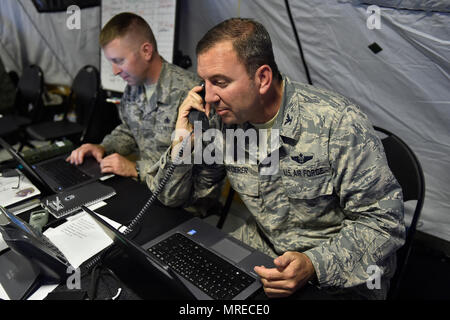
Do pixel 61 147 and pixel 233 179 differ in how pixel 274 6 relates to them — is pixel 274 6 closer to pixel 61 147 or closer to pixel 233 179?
pixel 233 179

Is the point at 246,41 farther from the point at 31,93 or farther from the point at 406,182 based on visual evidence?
the point at 31,93

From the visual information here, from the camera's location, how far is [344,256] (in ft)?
3.00

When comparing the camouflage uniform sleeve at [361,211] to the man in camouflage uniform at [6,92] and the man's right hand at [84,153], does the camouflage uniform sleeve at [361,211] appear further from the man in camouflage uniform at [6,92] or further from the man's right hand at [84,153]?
the man in camouflage uniform at [6,92]

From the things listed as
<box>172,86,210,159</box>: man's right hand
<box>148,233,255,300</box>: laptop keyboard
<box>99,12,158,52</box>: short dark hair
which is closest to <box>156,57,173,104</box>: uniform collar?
<box>99,12,158,52</box>: short dark hair

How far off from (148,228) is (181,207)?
0.19 metres

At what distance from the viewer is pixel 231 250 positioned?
951mm

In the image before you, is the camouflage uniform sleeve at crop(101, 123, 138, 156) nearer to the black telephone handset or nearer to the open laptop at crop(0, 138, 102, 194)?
the open laptop at crop(0, 138, 102, 194)

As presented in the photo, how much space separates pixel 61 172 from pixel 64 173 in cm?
2

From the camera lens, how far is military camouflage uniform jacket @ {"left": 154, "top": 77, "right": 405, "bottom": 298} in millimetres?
923

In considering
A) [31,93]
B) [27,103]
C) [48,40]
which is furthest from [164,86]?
[48,40]

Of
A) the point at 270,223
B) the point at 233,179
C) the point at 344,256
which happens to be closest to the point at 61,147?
the point at 233,179

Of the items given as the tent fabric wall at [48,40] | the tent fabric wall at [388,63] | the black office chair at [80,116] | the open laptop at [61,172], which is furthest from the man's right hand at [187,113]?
the tent fabric wall at [48,40]
